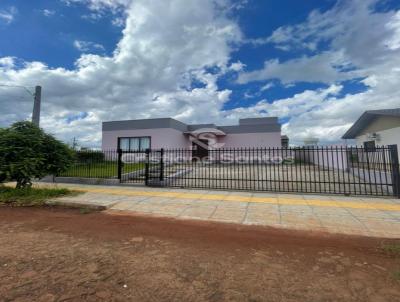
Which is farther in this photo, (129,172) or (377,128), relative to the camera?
(377,128)

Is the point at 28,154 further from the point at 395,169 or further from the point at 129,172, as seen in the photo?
the point at 395,169

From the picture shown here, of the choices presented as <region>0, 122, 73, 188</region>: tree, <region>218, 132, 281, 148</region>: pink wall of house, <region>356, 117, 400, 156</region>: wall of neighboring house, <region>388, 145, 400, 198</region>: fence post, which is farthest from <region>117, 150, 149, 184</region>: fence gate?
<region>356, 117, 400, 156</region>: wall of neighboring house

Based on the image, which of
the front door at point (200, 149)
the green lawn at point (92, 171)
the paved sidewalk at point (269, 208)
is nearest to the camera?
the paved sidewalk at point (269, 208)

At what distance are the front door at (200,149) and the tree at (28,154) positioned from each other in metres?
15.9

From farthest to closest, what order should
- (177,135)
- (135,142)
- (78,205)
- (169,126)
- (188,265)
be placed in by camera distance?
1. (177,135)
2. (135,142)
3. (169,126)
4. (78,205)
5. (188,265)

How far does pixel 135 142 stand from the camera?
A: 2292 centimetres

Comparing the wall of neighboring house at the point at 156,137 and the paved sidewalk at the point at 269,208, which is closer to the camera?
the paved sidewalk at the point at 269,208

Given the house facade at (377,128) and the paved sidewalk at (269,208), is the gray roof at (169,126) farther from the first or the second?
the paved sidewalk at (269,208)

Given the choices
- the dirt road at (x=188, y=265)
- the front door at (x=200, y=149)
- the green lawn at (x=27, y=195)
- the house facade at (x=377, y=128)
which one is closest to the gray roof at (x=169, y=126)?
the front door at (x=200, y=149)

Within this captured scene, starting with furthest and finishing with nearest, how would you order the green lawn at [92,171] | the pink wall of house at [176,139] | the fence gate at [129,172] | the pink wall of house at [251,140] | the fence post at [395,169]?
the pink wall of house at [251,140], the pink wall of house at [176,139], the green lawn at [92,171], the fence gate at [129,172], the fence post at [395,169]

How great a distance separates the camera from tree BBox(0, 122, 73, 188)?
7547 millimetres

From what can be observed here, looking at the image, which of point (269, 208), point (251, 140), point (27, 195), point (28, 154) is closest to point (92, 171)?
point (27, 195)

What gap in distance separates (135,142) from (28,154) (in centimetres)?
1522

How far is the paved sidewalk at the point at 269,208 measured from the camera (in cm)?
500
